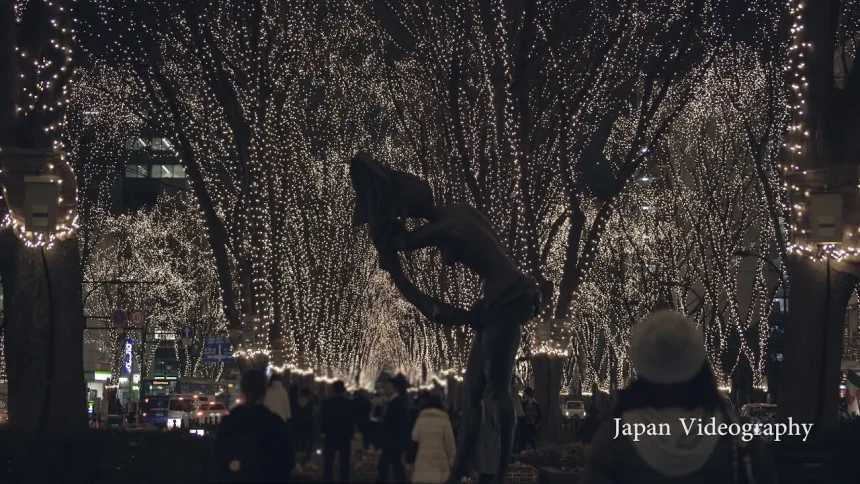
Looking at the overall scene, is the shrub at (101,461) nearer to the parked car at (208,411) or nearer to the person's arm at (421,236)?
the person's arm at (421,236)

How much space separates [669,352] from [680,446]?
32cm

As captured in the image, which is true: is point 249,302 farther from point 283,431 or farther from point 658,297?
point 283,431

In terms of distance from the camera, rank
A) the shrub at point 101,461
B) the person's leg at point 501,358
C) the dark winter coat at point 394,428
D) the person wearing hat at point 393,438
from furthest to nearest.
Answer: the shrub at point 101,461 < the person's leg at point 501,358 < the dark winter coat at point 394,428 < the person wearing hat at point 393,438

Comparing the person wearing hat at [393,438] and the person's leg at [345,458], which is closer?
the person's leg at [345,458]

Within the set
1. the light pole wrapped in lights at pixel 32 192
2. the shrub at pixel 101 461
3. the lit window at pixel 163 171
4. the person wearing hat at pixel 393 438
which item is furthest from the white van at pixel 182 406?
the lit window at pixel 163 171

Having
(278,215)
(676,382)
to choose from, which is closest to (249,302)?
(278,215)

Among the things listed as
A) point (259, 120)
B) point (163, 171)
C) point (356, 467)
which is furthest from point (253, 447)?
point (163, 171)

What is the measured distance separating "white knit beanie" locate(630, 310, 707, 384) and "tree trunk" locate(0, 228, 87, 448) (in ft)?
36.0

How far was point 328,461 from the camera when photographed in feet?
19.6

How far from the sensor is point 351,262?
1465 inches

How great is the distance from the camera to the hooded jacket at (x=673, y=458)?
4129mm

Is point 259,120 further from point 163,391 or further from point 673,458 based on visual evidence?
point 163,391

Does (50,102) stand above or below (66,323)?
above

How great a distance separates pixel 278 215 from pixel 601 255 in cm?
2375
